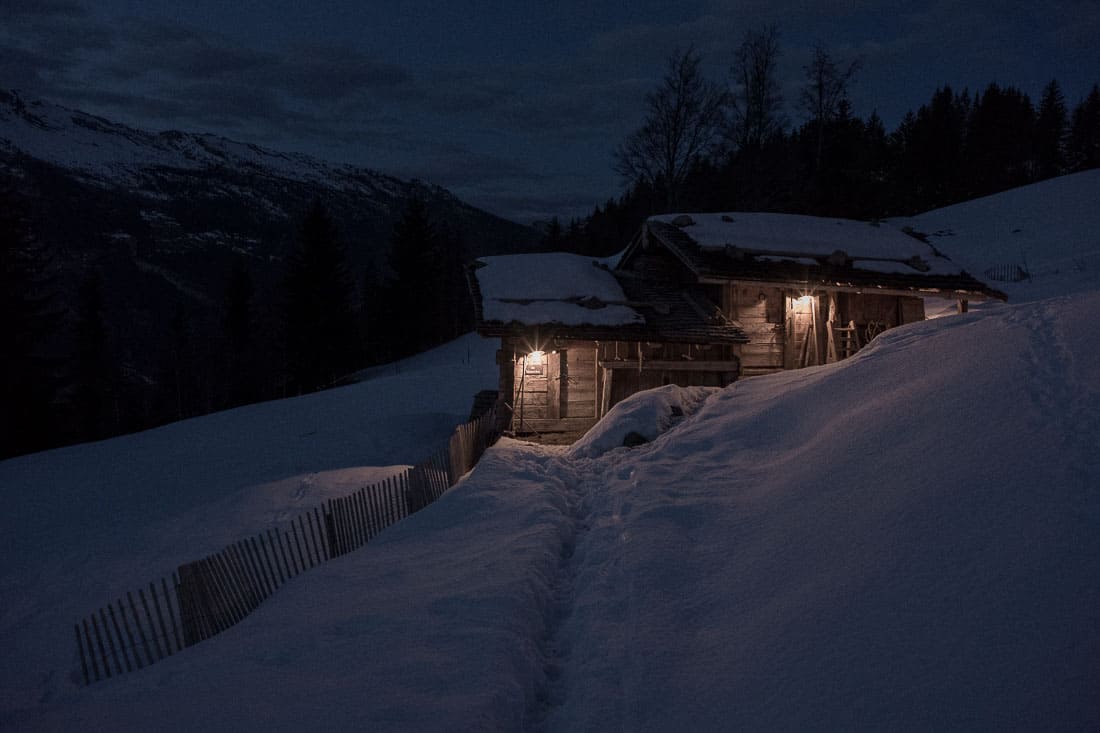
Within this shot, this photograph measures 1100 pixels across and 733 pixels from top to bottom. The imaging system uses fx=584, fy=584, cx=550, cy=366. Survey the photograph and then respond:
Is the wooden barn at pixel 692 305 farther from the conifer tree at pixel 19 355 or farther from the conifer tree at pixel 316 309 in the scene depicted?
the conifer tree at pixel 316 309

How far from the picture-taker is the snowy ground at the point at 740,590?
362 cm

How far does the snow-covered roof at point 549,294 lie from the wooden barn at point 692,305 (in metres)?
0.04

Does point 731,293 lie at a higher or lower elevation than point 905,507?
higher

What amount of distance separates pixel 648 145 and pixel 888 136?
40.9 m

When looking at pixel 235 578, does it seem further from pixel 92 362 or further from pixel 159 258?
pixel 159 258

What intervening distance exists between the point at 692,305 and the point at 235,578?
13.7m

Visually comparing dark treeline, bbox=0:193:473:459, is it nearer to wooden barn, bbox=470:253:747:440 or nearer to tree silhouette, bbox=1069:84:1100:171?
wooden barn, bbox=470:253:747:440

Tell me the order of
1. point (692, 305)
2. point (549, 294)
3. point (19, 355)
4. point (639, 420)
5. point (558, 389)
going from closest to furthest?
point (639, 420), point (558, 389), point (549, 294), point (692, 305), point (19, 355)

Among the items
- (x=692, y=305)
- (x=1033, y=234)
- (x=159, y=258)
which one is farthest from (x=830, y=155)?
(x=159, y=258)

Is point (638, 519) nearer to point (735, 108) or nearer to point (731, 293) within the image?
point (731, 293)

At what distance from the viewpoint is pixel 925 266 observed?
1834 cm

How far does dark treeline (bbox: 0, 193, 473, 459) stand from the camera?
77.4ft

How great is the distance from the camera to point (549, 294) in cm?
1631

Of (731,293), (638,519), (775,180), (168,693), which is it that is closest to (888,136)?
(775,180)
